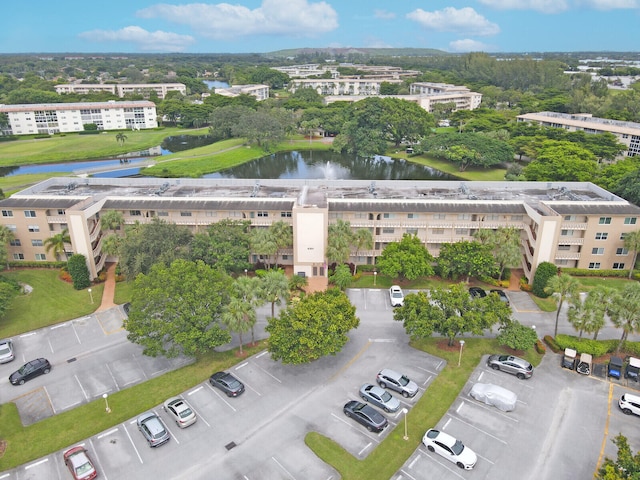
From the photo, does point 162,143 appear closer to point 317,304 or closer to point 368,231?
point 368,231

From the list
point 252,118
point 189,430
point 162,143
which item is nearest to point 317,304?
point 189,430

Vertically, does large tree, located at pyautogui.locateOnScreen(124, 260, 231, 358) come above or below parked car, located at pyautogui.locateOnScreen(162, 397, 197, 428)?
above

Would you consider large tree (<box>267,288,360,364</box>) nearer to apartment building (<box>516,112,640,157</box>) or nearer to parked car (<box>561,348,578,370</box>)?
parked car (<box>561,348,578,370</box>)

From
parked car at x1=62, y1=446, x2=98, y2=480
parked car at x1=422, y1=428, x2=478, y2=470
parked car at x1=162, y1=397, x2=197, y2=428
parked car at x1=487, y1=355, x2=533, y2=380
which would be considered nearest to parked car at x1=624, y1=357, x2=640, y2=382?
parked car at x1=487, y1=355, x2=533, y2=380

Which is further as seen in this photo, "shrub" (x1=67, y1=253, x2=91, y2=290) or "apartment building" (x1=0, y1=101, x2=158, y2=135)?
"apartment building" (x1=0, y1=101, x2=158, y2=135)

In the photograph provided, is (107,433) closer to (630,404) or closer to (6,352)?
(6,352)

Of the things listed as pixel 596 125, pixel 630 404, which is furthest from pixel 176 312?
pixel 596 125
